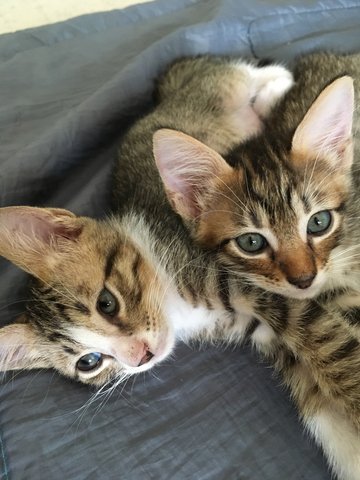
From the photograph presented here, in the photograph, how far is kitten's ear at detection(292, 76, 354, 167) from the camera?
1162 mm

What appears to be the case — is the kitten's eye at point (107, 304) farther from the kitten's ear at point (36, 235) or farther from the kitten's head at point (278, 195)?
the kitten's head at point (278, 195)

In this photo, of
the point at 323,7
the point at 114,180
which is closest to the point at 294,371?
the point at 114,180

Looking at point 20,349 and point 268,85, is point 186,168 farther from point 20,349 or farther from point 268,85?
point 268,85

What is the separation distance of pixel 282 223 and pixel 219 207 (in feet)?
0.62

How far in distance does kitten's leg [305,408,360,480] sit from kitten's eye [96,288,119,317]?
52cm

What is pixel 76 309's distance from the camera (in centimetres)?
124

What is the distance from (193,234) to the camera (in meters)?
1.38

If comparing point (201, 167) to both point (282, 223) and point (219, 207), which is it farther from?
point (282, 223)

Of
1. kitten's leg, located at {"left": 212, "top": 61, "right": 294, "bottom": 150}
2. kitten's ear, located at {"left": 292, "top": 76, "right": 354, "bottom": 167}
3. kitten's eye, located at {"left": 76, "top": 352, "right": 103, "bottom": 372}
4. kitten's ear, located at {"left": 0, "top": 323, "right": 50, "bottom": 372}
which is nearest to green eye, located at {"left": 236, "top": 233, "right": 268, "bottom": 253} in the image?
kitten's ear, located at {"left": 292, "top": 76, "right": 354, "bottom": 167}

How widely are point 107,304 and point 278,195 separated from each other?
49cm

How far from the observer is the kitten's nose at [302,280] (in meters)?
1.15

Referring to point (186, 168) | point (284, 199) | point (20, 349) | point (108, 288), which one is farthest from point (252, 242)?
point (20, 349)

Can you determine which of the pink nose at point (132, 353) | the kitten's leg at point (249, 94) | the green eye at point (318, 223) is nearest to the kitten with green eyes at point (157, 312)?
the pink nose at point (132, 353)

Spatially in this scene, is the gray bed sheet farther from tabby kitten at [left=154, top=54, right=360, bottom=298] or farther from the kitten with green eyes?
tabby kitten at [left=154, top=54, right=360, bottom=298]
